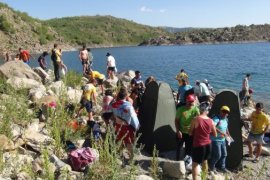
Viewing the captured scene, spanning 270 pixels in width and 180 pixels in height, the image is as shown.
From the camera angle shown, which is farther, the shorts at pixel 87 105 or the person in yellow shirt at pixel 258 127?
the shorts at pixel 87 105

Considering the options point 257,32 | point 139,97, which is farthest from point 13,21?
point 257,32

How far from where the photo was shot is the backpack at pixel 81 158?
333 inches

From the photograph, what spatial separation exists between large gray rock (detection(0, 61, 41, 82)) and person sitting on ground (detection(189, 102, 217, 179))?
9.23 m

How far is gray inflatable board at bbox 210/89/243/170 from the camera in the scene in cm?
1060

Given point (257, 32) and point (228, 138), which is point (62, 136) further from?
point (257, 32)

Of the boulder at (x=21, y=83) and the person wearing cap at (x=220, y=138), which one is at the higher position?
the boulder at (x=21, y=83)

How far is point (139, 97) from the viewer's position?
42.2 ft

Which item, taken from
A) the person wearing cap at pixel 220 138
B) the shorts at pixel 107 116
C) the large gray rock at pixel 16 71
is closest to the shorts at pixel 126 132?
the shorts at pixel 107 116

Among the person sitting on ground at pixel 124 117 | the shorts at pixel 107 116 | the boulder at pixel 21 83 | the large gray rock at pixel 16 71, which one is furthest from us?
the large gray rock at pixel 16 71

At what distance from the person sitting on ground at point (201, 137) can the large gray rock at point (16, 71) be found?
9.23 metres

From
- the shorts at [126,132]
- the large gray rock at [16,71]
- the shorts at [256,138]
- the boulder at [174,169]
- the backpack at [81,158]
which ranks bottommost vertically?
the boulder at [174,169]

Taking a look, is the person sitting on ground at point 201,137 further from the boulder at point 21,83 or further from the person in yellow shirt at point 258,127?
the boulder at point 21,83

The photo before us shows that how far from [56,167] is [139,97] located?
17.6 ft

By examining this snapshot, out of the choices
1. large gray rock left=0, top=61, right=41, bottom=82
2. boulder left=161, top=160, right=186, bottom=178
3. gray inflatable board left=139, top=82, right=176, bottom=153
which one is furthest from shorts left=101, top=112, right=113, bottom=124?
large gray rock left=0, top=61, right=41, bottom=82
